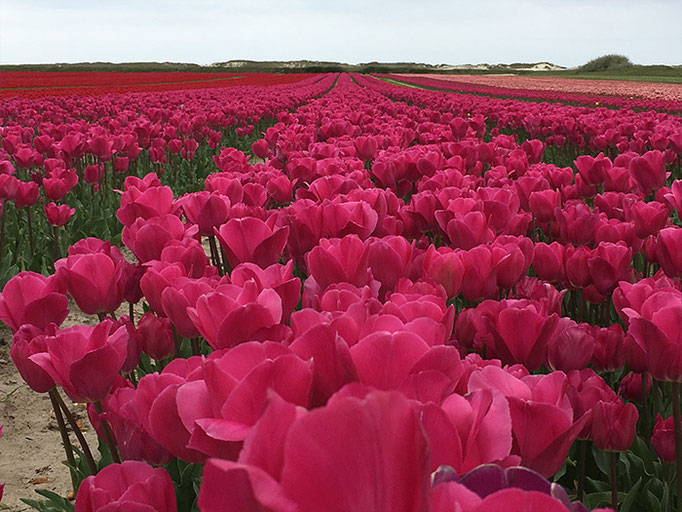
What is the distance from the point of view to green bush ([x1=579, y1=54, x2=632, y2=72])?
77688mm

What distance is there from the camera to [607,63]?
79812mm

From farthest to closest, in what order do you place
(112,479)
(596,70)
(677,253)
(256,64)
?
(256,64) < (596,70) < (677,253) < (112,479)

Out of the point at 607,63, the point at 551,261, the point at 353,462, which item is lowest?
the point at 551,261

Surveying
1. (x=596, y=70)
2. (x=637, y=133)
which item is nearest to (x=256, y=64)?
(x=596, y=70)

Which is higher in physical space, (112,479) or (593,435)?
(112,479)

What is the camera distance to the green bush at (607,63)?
77688mm

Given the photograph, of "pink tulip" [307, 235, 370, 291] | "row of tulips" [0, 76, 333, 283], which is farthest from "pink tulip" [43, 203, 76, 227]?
Result: "pink tulip" [307, 235, 370, 291]

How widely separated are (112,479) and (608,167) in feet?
10.8

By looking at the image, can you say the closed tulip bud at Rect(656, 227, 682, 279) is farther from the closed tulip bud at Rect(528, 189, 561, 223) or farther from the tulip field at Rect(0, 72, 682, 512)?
the closed tulip bud at Rect(528, 189, 561, 223)

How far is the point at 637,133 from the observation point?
569cm

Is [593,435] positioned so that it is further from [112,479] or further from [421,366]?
[112,479]

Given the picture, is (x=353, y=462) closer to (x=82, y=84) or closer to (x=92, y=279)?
(x=92, y=279)

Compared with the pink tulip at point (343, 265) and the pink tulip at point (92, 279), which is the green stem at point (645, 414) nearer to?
the pink tulip at point (343, 265)

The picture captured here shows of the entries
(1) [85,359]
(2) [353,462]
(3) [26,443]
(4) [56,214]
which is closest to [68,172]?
(4) [56,214]
